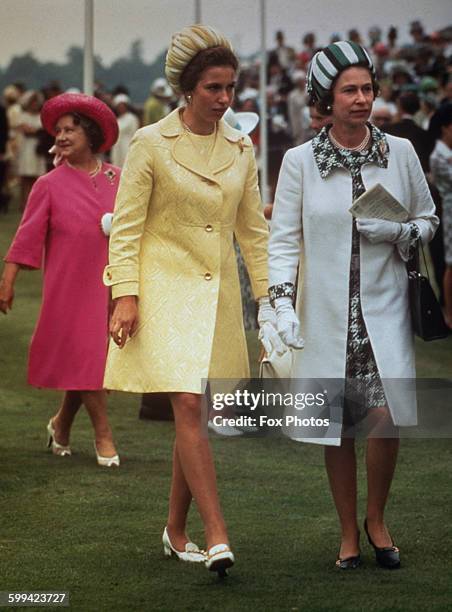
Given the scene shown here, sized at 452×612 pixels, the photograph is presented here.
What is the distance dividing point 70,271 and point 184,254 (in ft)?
7.88

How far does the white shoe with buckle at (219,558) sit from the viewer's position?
202 inches

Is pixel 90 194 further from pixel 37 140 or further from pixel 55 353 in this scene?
pixel 37 140

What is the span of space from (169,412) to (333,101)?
405cm

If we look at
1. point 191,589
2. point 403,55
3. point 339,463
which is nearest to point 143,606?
point 191,589

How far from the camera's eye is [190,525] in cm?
629

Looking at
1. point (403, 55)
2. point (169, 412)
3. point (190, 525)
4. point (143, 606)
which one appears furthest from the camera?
point (403, 55)

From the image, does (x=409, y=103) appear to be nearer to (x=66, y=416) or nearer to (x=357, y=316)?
(x=66, y=416)

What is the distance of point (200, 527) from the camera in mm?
6250

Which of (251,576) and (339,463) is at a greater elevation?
(339,463)

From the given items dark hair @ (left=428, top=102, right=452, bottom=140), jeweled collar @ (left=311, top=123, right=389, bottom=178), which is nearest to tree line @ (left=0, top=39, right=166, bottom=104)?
dark hair @ (left=428, top=102, right=452, bottom=140)

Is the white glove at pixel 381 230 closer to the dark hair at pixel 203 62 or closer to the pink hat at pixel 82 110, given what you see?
the dark hair at pixel 203 62

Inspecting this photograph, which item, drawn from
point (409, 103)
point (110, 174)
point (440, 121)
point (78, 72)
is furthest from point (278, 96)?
point (110, 174)

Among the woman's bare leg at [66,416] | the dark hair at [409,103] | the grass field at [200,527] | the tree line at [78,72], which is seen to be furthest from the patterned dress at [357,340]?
the tree line at [78,72]

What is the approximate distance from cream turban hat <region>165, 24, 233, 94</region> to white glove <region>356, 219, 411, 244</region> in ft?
2.68
